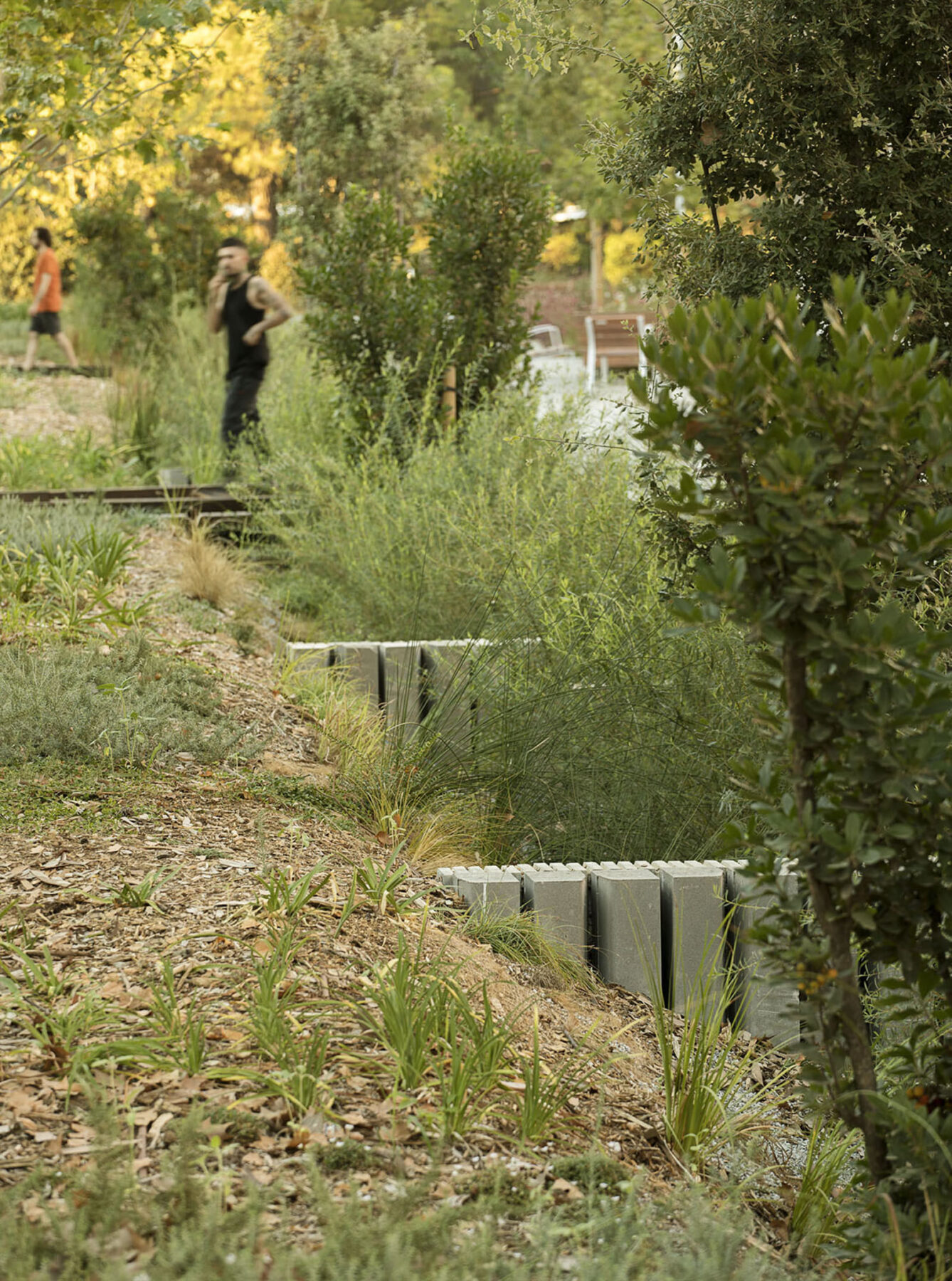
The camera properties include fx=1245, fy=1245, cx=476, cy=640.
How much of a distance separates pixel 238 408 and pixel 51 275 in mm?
5959

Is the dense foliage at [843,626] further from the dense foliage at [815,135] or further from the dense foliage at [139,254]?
the dense foliage at [139,254]

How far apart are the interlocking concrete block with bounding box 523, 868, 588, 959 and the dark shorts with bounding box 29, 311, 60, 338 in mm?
13245

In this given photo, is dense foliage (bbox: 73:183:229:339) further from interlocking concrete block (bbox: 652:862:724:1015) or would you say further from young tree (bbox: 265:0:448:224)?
interlocking concrete block (bbox: 652:862:724:1015)

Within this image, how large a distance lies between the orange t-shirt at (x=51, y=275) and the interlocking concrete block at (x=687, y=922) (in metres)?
13.2

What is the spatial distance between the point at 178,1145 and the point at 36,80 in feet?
16.5

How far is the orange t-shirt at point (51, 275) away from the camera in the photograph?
1435cm

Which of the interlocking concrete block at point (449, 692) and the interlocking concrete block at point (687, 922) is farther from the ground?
the interlocking concrete block at point (449, 692)

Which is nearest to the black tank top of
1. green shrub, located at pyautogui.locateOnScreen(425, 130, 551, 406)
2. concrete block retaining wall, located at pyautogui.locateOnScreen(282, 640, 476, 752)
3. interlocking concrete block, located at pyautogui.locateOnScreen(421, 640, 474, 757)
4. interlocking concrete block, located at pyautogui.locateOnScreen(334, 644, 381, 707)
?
Result: green shrub, located at pyautogui.locateOnScreen(425, 130, 551, 406)

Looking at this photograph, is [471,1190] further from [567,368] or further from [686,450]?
[567,368]

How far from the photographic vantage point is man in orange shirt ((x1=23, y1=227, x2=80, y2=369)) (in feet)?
47.4

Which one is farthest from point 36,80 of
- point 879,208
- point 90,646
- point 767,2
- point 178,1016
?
point 178,1016

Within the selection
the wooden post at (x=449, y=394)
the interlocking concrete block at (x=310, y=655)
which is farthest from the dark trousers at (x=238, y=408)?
the interlocking concrete block at (x=310, y=655)

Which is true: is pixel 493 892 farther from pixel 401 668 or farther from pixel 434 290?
pixel 434 290

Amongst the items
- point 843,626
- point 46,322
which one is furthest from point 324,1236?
point 46,322
